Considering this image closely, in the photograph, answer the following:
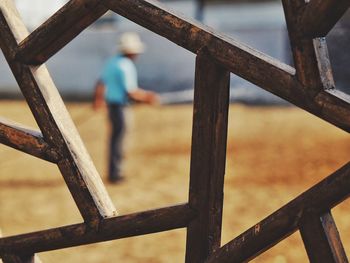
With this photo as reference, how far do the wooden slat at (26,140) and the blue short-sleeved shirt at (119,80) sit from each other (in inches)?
210

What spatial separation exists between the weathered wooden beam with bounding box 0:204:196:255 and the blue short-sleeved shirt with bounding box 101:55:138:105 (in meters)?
5.33

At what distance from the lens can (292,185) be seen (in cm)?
642

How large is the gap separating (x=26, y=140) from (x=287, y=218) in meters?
0.58

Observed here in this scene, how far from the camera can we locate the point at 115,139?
6.93 metres

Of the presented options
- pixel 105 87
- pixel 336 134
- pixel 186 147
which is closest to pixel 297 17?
pixel 105 87

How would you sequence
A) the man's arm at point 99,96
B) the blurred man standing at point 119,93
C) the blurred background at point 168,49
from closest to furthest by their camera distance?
the blurred man standing at point 119,93 → the man's arm at point 99,96 → the blurred background at point 168,49

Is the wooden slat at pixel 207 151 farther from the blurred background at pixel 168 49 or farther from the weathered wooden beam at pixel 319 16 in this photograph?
the blurred background at pixel 168 49

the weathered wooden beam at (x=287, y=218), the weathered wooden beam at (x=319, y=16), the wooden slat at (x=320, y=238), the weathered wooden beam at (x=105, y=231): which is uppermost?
the weathered wooden beam at (x=319, y=16)

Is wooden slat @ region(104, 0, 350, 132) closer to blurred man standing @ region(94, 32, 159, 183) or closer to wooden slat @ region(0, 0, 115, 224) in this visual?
wooden slat @ region(0, 0, 115, 224)

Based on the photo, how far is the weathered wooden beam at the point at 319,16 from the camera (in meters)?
1.05

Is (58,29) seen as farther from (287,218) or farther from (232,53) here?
(287,218)

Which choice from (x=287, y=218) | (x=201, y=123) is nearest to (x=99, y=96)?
(x=201, y=123)

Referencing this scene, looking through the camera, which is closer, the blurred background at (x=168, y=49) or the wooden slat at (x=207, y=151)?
the wooden slat at (x=207, y=151)

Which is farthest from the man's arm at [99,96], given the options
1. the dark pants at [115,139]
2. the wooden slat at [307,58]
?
the wooden slat at [307,58]
